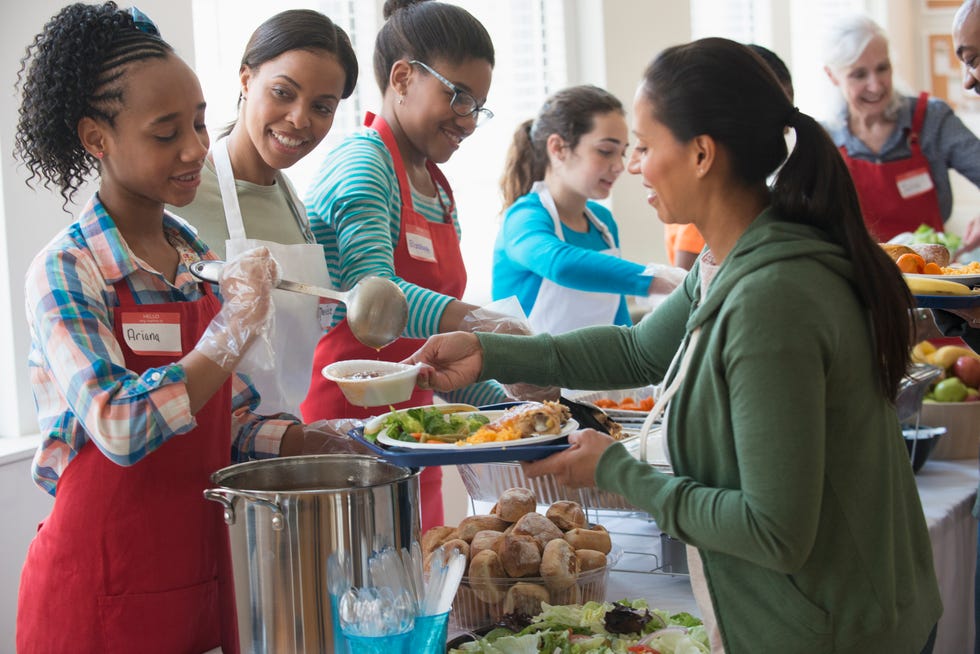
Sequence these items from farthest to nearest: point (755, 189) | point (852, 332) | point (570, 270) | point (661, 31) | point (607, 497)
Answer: point (661, 31) < point (570, 270) < point (607, 497) < point (755, 189) < point (852, 332)

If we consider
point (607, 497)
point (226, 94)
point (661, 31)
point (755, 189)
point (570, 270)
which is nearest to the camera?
point (755, 189)

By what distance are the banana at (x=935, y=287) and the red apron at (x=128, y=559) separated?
1.36 m

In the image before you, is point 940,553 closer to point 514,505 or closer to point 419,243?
point 514,505

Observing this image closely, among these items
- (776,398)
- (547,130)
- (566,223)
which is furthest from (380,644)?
(547,130)

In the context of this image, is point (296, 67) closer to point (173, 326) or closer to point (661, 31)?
point (173, 326)

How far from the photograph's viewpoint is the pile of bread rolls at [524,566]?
159cm

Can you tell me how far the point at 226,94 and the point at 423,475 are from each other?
1922mm

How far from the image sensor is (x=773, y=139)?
54.6 inches

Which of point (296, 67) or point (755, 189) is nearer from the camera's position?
point (755, 189)

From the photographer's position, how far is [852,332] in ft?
4.23

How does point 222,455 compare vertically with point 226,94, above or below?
below

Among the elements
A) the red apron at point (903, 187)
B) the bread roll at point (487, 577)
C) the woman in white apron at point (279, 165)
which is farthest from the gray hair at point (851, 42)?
the bread roll at point (487, 577)

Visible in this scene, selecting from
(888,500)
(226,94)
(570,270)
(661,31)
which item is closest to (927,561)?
(888,500)

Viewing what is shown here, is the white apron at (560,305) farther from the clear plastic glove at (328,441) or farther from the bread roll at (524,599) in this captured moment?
the bread roll at (524,599)
